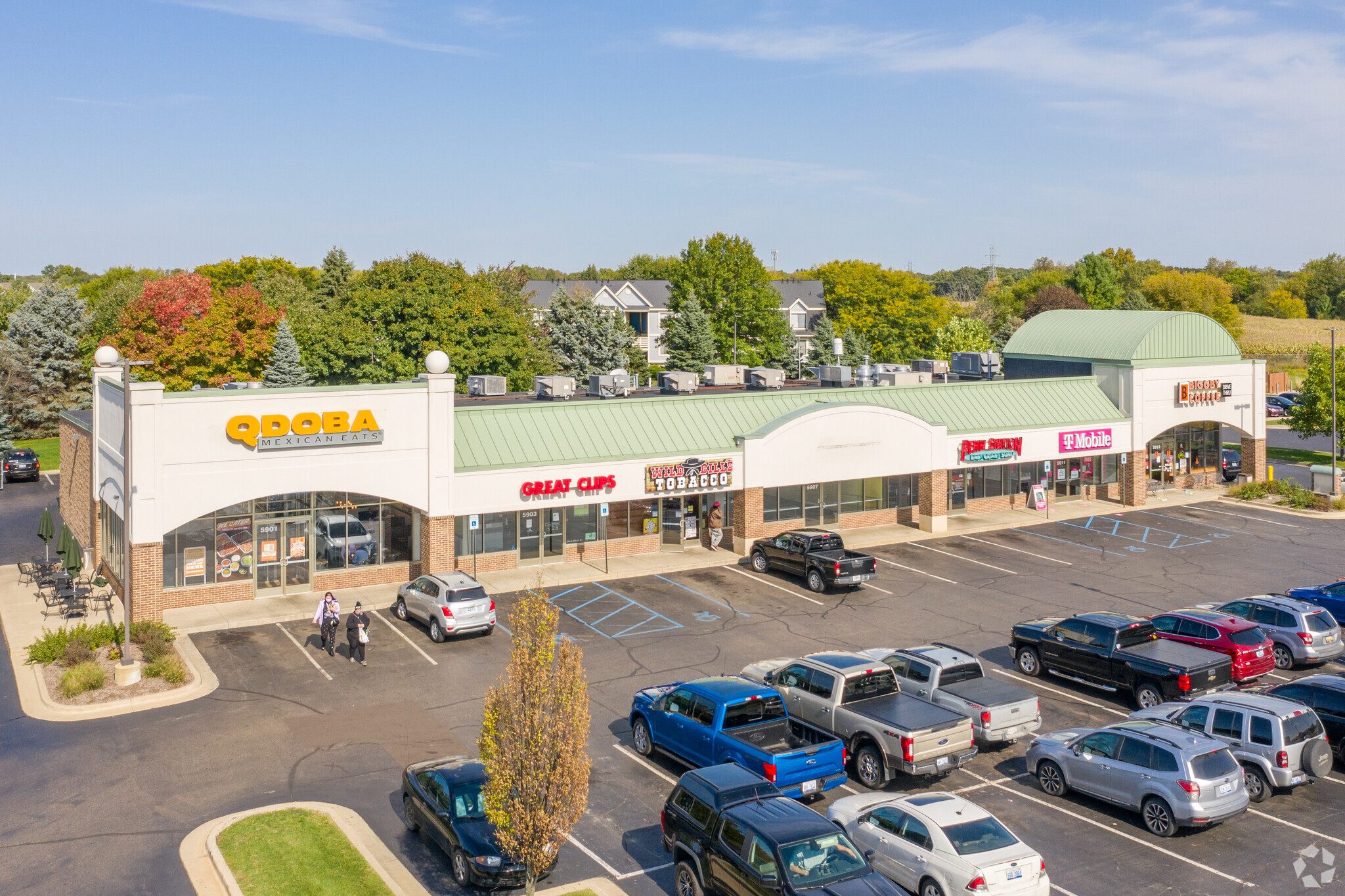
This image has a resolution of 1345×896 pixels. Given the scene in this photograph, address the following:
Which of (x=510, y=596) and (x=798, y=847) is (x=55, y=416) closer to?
(x=510, y=596)

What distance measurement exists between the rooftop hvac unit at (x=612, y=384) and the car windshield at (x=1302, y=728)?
26560 millimetres

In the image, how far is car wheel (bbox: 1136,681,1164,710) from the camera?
23859mm

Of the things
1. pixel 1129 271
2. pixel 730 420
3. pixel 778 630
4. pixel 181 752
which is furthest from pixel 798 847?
pixel 1129 271

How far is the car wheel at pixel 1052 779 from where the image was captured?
19.7 m

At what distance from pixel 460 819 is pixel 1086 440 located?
37.9m

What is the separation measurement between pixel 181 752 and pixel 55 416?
204 ft

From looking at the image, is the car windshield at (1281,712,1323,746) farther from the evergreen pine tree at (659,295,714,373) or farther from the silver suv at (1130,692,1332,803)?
the evergreen pine tree at (659,295,714,373)

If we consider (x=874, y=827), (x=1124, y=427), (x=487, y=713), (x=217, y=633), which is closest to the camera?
(x=487, y=713)

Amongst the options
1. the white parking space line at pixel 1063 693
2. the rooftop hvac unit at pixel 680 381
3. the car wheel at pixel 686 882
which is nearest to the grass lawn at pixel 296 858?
the car wheel at pixel 686 882

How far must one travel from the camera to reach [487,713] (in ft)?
44.5

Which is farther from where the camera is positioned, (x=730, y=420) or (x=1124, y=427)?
(x=1124, y=427)

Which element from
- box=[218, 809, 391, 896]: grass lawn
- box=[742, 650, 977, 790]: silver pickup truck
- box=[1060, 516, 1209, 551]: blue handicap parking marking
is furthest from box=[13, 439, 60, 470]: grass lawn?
box=[1060, 516, 1209, 551]: blue handicap parking marking

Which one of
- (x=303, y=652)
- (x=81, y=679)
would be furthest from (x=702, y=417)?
(x=81, y=679)

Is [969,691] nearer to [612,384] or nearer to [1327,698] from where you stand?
[1327,698]
